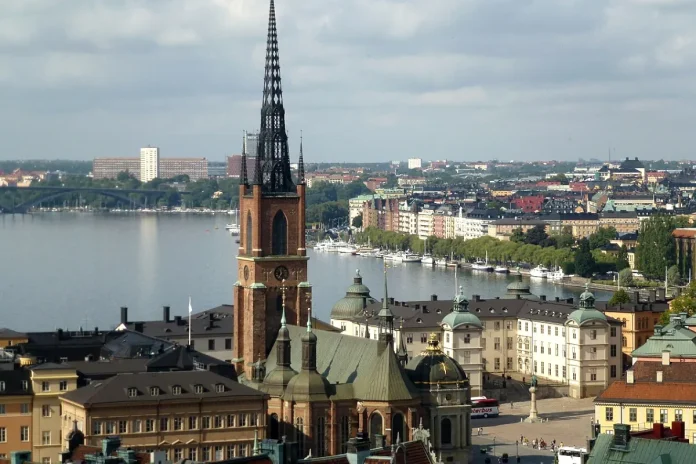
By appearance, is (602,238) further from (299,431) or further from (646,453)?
(646,453)

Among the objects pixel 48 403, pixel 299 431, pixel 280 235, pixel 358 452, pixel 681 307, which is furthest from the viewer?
pixel 681 307

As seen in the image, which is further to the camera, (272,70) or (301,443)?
(272,70)

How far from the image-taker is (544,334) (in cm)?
5975

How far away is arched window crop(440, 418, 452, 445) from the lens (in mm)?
42156

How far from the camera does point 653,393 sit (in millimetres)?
42031

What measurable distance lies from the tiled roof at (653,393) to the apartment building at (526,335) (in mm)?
13547

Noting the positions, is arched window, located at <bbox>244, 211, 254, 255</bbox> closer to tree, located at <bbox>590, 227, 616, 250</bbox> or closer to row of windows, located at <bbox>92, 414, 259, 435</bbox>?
row of windows, located at <bbox>92, 414, 259, 435</bbox>

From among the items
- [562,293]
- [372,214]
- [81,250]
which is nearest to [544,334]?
[562,293]

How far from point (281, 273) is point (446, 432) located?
678cm

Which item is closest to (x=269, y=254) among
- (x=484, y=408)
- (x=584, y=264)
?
(x=484, y=408)

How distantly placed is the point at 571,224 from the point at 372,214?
30.9 metres

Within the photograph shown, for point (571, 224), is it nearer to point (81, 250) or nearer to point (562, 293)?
point (81, 250)

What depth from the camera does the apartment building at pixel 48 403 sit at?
41688 mm

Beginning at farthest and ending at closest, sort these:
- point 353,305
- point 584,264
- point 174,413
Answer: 1. point 584,264
2. point 353,305
3. point 174,413
